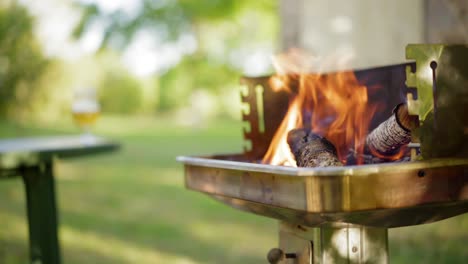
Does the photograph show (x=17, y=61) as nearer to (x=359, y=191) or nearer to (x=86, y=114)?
(x=86, y=114)

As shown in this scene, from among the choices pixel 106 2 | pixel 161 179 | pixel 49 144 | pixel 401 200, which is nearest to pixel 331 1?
pixel 49 144

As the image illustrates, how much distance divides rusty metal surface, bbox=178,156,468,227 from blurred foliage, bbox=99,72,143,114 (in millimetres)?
13881

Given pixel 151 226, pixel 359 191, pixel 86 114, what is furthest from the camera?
→ pixel 151 226

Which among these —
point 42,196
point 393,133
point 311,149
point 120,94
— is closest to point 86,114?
point 42,196

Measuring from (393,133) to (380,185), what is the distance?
0.27m

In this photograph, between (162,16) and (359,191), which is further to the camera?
(162,16)

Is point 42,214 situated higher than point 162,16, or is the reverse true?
point 162,16

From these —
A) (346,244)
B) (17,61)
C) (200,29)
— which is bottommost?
(346,244)

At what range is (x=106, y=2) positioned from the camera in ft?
26.2

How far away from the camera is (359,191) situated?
138cm

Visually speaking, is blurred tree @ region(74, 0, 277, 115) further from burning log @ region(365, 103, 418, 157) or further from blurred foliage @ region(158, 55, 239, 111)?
burning log @ region(365, 103, 418, 157)

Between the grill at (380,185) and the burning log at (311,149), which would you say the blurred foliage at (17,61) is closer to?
the burning log at (311,149)

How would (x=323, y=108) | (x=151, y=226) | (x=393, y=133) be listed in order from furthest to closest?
(x=151, y=226), (x=323, y=108), (x=393, y=133)

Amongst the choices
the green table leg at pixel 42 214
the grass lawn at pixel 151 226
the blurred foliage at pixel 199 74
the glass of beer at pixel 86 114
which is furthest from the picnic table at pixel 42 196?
the blurred foliage at pixel 199 74
